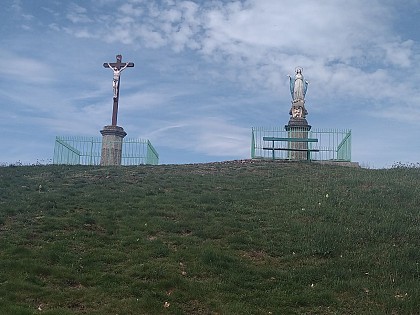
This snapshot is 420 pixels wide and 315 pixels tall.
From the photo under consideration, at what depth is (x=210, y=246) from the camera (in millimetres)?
10070

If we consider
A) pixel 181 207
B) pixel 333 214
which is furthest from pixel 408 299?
pixel 181 207

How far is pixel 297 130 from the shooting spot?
2409 cm

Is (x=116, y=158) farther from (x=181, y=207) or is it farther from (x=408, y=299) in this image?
(x=408, y=299)

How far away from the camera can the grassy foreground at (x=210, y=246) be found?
7.71m

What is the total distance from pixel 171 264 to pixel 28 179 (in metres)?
9.90

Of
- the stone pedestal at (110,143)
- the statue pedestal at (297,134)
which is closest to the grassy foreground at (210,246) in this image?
the statue pedestal at (297,134)

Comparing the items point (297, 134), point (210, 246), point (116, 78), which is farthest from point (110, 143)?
point (210, 246)

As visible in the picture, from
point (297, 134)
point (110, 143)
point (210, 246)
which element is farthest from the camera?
point (297, 134)

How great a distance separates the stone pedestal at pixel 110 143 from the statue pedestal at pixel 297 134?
7.62m

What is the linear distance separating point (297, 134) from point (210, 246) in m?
14.7

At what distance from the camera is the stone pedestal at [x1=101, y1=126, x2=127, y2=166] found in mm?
23172

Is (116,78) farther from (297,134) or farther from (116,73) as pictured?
(297,134)

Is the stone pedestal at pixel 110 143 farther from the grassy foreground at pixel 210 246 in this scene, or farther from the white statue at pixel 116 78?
the grassy foreground at pixel 210 246

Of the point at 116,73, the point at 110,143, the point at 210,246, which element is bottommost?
the point at 210,246
